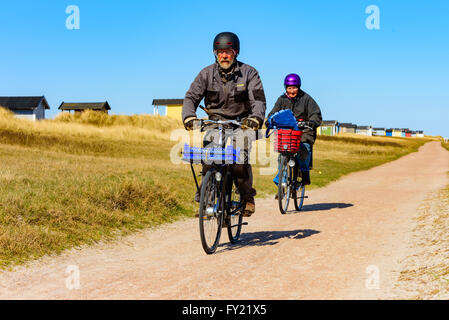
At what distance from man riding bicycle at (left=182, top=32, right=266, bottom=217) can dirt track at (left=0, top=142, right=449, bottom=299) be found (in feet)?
3.28

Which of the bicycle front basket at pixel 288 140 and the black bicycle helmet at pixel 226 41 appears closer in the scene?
the black bicycle helmet at pixel 226 41

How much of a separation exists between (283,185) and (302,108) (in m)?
1.71

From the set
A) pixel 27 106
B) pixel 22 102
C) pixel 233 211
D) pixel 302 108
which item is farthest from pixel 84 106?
pixel 233 211

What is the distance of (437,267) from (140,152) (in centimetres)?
2389

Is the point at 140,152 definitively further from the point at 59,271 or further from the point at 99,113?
the point at 99,113

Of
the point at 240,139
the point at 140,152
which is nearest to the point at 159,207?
the point at 240,139

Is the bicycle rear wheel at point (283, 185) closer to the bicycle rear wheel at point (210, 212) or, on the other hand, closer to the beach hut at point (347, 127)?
the bicycle rear wheel at point (210, 212)

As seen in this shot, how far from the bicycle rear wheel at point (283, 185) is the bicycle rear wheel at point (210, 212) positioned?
3.23 metres

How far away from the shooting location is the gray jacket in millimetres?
5578

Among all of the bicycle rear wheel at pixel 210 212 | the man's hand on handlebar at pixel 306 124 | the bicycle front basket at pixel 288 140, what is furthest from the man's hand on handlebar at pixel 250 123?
the man's hand on handlebar at pixel 306 124

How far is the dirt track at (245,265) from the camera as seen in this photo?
389cm

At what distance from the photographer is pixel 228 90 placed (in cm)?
559

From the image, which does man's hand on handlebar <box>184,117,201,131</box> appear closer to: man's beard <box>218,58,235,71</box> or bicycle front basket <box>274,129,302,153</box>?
man's beard <box>218,58,235,71</box>

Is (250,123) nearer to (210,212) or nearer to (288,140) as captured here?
(210,212)
